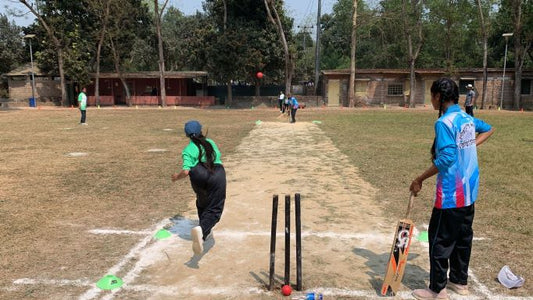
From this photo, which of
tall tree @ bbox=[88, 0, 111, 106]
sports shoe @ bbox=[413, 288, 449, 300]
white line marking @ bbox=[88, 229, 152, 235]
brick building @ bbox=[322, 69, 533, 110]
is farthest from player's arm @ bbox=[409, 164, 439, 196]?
tall tree @ bbox=[88, 0, 111, 106]

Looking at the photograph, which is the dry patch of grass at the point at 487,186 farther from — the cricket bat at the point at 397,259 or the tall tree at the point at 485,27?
the tall tree at the point at 485,27

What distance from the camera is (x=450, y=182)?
137 inches

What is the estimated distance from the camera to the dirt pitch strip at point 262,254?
3.90 meters

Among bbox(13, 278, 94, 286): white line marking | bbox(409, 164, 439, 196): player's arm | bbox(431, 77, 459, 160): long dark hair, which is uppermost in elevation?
bbox(431, 77, 459, 160): long dark hair

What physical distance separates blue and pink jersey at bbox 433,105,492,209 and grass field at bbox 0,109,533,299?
1.16 meters

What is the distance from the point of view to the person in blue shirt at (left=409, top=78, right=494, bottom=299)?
344cm

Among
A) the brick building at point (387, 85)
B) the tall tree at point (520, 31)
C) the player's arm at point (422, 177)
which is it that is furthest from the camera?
the brick building at point (387, 85)

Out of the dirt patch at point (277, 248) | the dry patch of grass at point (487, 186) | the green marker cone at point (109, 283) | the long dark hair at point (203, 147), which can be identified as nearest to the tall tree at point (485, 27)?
the dry patch of grass at point (487, 186)

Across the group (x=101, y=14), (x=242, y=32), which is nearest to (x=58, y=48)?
(x=101, y=14)

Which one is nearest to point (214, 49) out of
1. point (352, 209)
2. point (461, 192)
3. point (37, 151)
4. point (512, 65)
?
point (37, 151)

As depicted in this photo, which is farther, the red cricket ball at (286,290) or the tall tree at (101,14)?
the tall tree at (101,14)

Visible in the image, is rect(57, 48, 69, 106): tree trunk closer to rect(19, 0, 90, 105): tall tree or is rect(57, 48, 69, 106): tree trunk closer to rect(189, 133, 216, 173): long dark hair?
rect(19, 0, 90, 105): tall tree

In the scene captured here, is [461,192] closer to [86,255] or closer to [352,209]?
[352,209]

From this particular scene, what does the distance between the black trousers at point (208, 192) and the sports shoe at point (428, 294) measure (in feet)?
7.42
